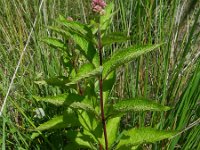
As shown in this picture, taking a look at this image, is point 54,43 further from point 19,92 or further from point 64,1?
point 64,1

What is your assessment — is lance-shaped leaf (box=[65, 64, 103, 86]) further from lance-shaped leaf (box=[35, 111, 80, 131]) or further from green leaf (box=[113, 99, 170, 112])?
lance-shaped leaf (box=[35, 111, 80, 131])

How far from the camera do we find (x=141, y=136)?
4.04ft

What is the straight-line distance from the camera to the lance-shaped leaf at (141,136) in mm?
1187

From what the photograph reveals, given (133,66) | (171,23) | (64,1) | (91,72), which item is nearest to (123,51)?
(91,72)

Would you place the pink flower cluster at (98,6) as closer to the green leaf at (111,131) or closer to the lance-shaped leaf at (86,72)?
the lance-shaped leaf at (86,72)

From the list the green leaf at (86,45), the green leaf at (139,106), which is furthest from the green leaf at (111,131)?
the green leaf at (86,45)

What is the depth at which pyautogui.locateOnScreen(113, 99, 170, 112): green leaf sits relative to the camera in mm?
1078

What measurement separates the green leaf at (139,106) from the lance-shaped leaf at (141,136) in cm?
13

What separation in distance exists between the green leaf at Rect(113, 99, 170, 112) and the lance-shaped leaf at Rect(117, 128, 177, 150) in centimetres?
13

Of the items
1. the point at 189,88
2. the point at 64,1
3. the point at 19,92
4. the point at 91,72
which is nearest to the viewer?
the point at 91,72

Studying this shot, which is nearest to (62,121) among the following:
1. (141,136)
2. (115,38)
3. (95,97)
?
(95,97)

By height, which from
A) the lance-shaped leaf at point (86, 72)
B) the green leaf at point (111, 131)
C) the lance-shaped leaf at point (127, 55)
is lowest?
the green leaf at point (111, 131)

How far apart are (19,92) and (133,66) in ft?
1.73

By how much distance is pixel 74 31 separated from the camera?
3.55 ft
